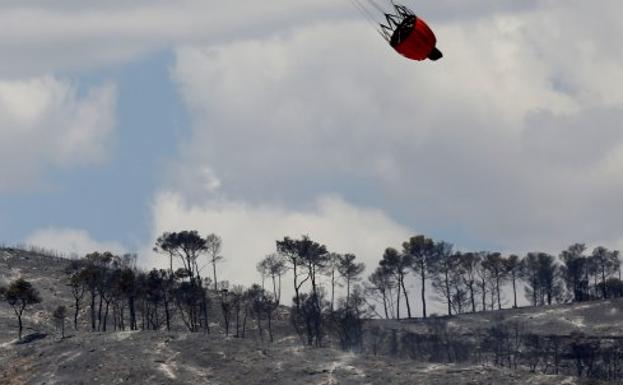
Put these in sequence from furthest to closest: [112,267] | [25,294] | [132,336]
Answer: [112,267], [25,294], [132,336]

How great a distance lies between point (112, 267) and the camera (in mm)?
196375

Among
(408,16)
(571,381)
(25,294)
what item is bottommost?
(571,381)

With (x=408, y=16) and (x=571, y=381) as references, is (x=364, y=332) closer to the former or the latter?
(x=571, y=381)

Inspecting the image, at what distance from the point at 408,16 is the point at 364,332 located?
12750 centimetres

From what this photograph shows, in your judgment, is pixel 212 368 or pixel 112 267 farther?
pixel 112 267

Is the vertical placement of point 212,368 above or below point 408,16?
below

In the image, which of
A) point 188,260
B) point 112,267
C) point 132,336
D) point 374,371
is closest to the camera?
point 374,371

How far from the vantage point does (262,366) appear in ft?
456

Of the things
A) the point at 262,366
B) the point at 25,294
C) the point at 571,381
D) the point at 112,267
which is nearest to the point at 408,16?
the point at 571,381

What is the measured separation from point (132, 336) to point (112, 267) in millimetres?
50292

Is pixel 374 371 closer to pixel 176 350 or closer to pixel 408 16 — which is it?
pixel 176 350

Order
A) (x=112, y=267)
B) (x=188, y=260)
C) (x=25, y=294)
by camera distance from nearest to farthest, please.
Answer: (x=25, y=294), (x=188, y=260), (x=112, y=267)

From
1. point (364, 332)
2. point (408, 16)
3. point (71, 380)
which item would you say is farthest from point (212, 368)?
point (408, 16)

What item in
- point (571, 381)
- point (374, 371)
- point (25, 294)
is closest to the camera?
point (571, 381)
